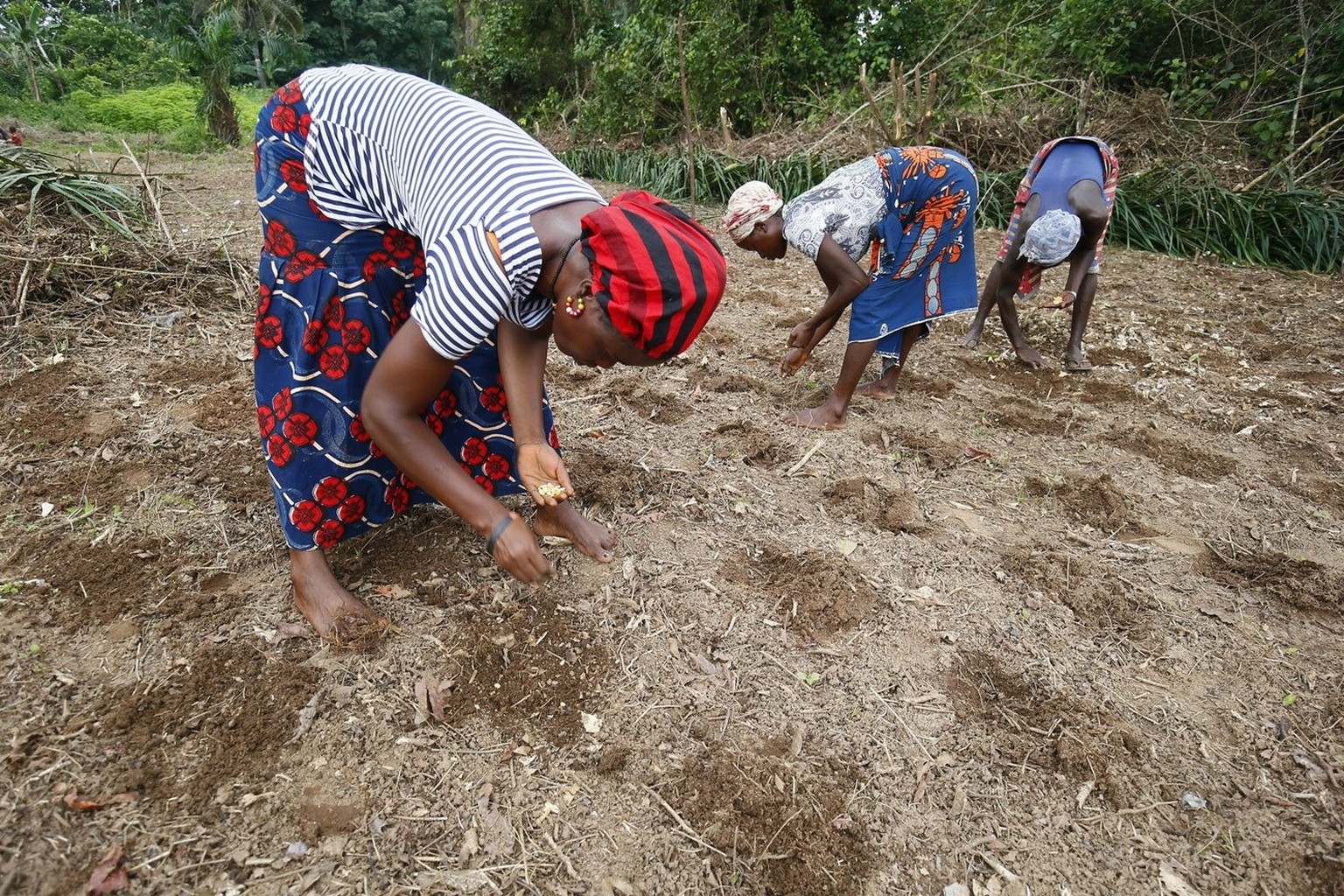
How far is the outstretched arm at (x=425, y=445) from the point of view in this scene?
1256 millimetres

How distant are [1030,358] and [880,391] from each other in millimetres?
948

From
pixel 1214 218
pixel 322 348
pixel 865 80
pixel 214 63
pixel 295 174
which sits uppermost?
pixel 214 63

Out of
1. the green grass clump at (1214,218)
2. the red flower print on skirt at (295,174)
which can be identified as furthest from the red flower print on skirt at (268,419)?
the green grass clump at (1214,218)

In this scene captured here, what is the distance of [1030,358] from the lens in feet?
11.5

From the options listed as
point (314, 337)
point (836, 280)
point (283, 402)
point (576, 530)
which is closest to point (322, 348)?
point (314, 337)

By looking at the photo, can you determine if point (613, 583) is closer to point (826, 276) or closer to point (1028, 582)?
point (1028, 582)

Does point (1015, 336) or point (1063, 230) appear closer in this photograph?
point (1063, 230)

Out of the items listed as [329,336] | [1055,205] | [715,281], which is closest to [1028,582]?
[715,281]

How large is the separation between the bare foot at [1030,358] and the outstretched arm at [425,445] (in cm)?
300

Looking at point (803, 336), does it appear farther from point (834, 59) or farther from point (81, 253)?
point (834, 59)

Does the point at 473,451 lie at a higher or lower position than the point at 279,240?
lower

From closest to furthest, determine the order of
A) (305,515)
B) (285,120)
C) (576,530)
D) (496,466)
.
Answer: (285,120) → (305,515) → (496,466) → (576,530)

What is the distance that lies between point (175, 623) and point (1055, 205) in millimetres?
3658

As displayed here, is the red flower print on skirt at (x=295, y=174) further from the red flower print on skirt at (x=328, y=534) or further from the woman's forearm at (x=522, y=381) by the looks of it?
the red flower print on skirt at (x=328, y=534)
